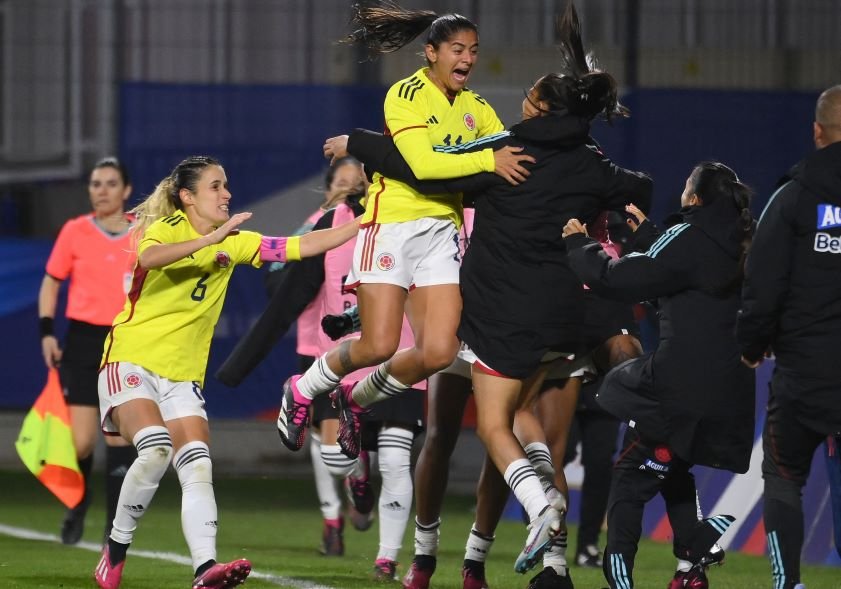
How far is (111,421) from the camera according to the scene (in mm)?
6805

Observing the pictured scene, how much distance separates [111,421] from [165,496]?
5.26 m

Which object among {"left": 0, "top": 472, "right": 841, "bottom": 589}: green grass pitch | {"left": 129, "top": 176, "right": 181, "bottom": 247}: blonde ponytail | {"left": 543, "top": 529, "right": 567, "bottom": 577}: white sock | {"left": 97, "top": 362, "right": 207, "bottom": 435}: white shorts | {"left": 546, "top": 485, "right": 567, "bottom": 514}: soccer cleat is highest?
{"left": 129, "top": 176, "right": 181, "bottom": 247}: blonde ponytail

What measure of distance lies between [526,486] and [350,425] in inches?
43.3

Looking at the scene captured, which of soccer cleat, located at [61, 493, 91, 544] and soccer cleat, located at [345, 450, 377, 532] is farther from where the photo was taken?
soccer cleat, located at [61, 493, 91, 544]

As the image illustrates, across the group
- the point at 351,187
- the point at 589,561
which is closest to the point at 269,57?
the point at 351,187

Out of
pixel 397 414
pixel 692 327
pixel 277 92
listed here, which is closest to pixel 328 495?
pixel 397 414

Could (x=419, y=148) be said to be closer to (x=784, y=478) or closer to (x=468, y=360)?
(x=468, y=360)

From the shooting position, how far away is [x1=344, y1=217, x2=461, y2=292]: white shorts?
6.49 m

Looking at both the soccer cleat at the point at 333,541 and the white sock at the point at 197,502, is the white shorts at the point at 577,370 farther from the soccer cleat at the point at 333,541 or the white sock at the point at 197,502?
the soccer cleat at the point at 333,541

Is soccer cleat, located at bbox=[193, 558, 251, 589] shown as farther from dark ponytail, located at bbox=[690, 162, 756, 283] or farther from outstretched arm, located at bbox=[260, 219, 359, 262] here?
dark ponytail, located at bbox=[690, 162, 756, 283]

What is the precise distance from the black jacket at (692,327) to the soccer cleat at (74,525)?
13.9 feet

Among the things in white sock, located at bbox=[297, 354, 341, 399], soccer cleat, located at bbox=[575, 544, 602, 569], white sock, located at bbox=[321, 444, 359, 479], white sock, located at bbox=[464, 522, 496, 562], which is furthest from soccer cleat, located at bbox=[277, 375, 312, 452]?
soccer cleat, located at bbox=[575, 544, 602, 569]

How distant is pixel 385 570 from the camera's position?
7.53 m

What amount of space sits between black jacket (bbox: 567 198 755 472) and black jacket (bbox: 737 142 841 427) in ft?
0.97
